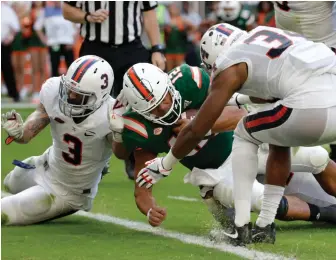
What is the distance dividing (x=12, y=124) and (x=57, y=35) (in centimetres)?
Result: 868

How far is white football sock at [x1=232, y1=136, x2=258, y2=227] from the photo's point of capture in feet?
14.2

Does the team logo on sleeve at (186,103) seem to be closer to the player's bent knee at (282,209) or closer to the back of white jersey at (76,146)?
the back of white jersey at (76,146)

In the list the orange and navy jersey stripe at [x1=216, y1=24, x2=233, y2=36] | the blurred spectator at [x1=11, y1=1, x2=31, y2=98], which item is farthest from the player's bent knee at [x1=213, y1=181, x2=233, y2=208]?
the blurred spectator at [x1=11, y1=1, x2=31, y2=98]

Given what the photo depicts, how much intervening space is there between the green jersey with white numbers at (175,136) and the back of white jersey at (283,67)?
52 centimetres

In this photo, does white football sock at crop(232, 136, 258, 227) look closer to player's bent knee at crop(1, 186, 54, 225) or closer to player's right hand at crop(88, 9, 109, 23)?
player's bent knee at crop(1, 186, 54, 225)

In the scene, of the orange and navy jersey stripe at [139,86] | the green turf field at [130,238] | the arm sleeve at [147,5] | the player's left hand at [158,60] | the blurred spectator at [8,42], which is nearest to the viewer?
the green turf field at [130,238]

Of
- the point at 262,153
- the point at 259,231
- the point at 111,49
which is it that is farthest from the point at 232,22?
the point at 259,231

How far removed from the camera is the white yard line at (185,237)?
4.18m

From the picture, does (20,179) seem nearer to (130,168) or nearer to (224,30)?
(130,168)

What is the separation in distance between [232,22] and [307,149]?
14.3 feet

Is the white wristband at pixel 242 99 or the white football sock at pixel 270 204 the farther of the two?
the white wristband at pixel 242 99

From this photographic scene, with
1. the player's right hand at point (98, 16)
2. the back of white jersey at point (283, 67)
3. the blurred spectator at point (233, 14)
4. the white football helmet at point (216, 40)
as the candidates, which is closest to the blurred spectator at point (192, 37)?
the blurred spectator at point (233, 14)

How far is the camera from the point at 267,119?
166 inches

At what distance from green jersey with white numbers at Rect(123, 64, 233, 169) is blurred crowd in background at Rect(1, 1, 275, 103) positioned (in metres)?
7.13
